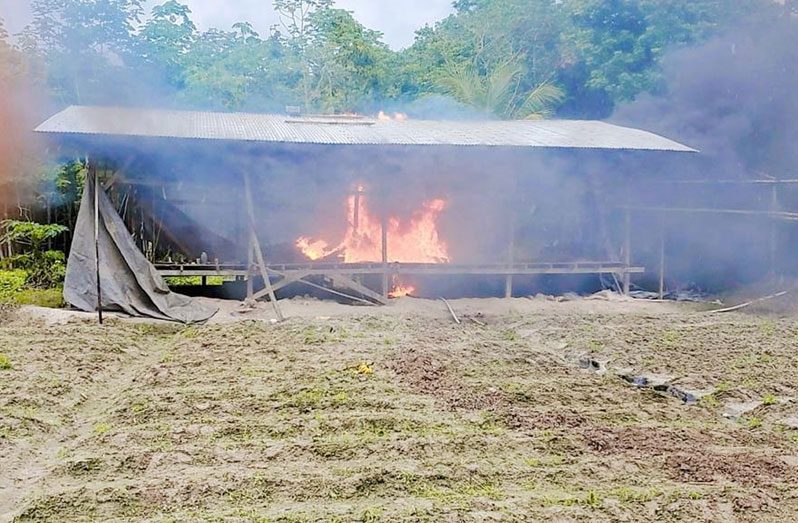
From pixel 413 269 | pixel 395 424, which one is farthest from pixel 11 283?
pixel 395 424

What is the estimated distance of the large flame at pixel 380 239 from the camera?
1270cm

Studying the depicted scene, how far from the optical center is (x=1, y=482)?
4461 mm

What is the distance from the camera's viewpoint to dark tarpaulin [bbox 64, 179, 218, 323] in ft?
33.9

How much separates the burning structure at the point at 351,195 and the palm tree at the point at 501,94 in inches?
269

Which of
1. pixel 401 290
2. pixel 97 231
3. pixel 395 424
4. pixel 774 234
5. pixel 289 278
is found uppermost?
pixel 774 234

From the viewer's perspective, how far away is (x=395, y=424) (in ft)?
17.8

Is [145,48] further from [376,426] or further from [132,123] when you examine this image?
[376,426]

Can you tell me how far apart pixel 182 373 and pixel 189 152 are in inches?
214

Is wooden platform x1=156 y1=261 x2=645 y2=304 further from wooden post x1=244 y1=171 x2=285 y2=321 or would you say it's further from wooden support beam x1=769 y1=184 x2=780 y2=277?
wooden support beam x1=769 y1=184 x2=780 y2=277

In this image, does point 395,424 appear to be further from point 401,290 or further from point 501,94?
point 501,94

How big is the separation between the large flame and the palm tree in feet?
27.1

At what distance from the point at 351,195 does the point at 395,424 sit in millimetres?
7621

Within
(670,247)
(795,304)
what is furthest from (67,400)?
(670,247)

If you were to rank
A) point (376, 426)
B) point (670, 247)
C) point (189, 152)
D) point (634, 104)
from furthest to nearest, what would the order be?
point (634, 104) < point (670, 247) < point (189, 152) < point (376, 426)
